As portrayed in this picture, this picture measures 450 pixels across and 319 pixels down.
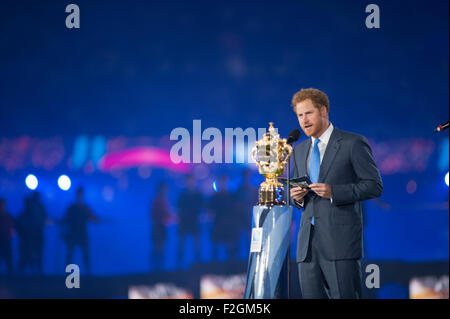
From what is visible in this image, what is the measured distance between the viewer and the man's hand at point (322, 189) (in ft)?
7.98

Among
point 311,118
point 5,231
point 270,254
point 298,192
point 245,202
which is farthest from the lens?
point 5,231

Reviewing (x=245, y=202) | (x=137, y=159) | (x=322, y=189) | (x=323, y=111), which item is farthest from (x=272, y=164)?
(x=137, y=159)

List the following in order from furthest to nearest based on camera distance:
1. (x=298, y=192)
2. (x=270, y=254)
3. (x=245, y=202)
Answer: (x=245, y=202)
(x=298, y=192)
(x=270, y=254)

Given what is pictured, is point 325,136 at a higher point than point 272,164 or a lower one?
higher

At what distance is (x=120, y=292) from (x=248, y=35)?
2862 millimetres

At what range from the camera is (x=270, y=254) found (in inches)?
93.1

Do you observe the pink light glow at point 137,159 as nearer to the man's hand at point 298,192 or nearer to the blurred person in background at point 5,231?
the blurred person in background at point 5,231

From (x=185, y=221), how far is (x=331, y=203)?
106 inches

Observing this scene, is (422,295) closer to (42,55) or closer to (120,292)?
(120,292)

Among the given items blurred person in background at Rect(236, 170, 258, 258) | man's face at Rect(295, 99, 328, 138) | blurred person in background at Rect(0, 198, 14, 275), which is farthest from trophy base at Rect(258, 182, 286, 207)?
blurred person in background at Rect(0, 198, 14, 275)

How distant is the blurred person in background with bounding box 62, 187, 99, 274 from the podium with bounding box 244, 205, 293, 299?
294 cm

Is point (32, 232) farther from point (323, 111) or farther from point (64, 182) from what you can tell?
point (323, 111)

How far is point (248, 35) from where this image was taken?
202 inches

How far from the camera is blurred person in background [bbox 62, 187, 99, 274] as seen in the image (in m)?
5.00
